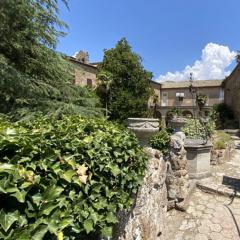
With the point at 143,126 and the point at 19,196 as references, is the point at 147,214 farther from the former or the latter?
the point at 19,196

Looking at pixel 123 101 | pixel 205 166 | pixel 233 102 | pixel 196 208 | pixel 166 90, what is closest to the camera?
pixel 196 208

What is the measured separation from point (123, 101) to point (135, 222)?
680 inches

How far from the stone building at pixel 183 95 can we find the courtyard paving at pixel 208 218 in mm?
28654

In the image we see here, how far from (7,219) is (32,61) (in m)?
5.92

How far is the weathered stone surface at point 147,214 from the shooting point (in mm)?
2873

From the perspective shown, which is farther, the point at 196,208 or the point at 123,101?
the point at 123,101

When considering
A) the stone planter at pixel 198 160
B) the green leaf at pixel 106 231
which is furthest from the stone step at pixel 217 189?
the green leaf at pixel 106 231

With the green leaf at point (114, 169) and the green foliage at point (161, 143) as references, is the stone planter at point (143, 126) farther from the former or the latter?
the green foliage at point (161, 143)

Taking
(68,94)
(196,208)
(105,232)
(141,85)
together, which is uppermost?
(141,85)

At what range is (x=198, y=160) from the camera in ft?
25.5

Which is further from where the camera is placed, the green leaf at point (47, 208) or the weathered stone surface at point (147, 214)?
the weathered stone surface at point (147, 214)

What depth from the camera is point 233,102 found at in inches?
1063

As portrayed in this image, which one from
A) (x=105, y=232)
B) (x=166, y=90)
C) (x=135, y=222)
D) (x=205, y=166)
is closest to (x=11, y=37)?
(x=135, y=222)

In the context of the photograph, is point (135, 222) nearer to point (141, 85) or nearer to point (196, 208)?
point (196, 208)
